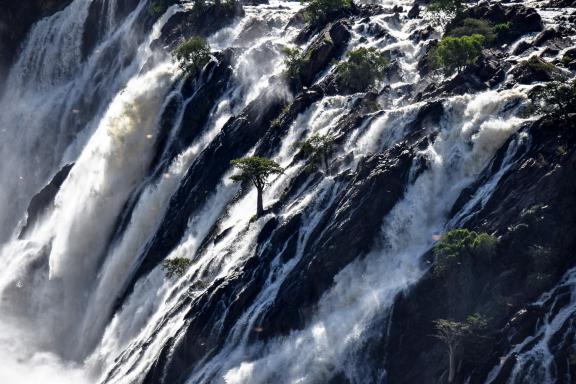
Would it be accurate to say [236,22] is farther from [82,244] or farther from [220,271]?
[220,271]

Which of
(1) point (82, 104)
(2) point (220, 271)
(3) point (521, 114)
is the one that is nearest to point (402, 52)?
(3) point (521, 114)

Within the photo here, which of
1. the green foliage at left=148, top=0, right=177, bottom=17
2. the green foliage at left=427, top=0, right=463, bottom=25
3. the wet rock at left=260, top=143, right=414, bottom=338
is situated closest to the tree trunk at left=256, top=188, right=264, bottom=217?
the wet rock at left=260, top=143, right=414, bottom=338

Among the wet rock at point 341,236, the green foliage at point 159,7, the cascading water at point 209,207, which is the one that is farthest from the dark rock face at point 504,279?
the green foliage at point 159,7

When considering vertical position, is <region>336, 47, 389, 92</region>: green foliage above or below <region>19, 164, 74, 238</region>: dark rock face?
above

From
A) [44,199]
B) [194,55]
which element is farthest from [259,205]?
[44,199]

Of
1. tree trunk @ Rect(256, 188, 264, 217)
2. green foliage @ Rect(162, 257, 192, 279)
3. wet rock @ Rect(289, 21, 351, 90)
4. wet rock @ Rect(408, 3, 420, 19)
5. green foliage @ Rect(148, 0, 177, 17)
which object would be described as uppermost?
green foliage @ Rect(148, 0, 177, 17)

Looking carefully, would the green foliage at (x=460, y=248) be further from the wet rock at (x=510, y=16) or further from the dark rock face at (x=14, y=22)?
the dark rock face at (x=14, y=22)

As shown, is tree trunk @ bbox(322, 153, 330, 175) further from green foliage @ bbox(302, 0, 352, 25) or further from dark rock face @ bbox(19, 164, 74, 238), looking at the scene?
dark rock face @ bbox(19, 164, 74, 238)
